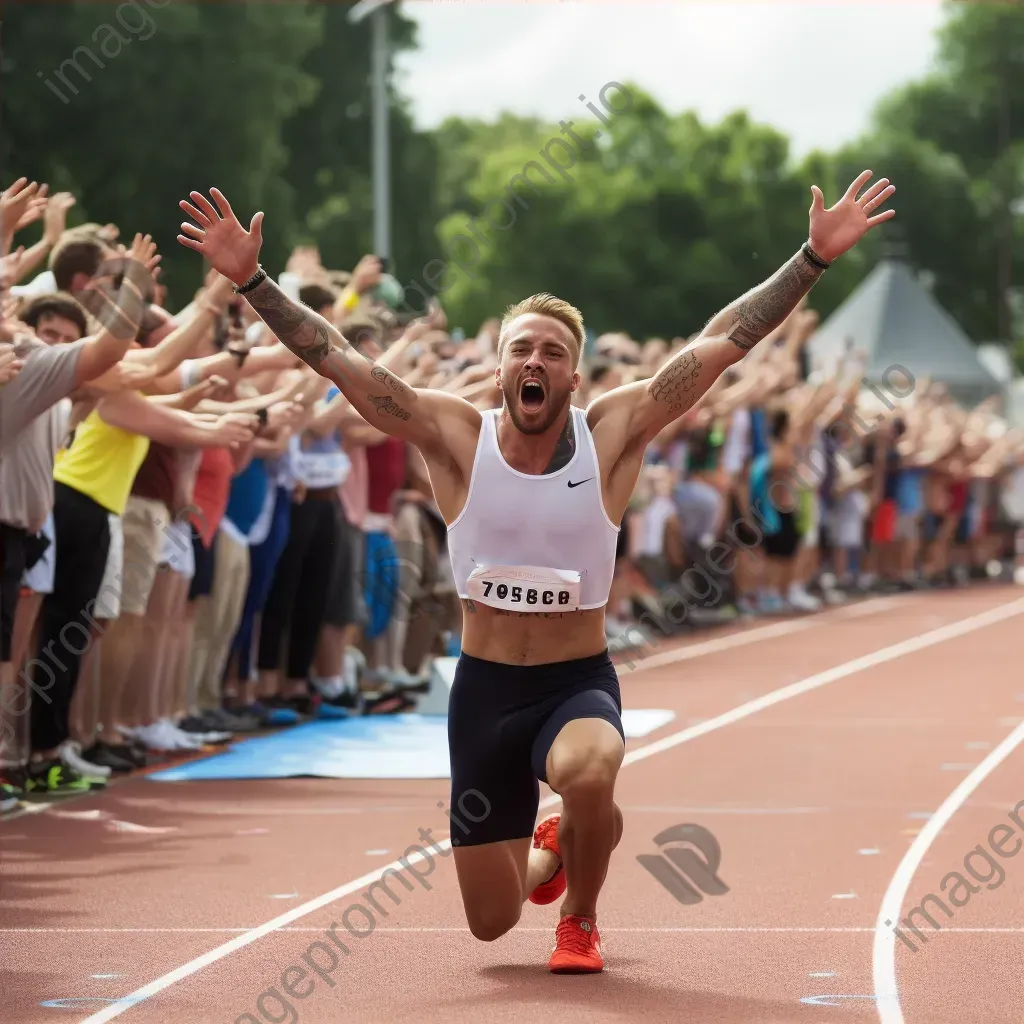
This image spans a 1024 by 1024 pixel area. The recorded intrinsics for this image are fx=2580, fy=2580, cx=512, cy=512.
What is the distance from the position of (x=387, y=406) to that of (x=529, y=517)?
24.1 inches

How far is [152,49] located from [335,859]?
96.2 feet

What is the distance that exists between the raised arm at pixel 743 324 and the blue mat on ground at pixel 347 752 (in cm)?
522

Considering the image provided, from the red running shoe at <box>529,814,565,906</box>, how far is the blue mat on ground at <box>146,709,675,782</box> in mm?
4621

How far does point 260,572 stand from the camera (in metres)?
15.5

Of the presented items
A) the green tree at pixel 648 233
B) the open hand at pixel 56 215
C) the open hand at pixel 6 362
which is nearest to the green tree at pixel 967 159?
the green tree at pixel 648 233

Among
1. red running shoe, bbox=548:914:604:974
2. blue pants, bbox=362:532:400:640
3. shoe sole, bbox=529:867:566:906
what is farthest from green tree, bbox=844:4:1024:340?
red running shoe, bbox=548:914:604:974

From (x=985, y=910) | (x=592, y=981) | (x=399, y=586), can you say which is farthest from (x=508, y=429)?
(x=399, y=586)

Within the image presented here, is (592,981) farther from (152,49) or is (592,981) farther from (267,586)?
(152,49)

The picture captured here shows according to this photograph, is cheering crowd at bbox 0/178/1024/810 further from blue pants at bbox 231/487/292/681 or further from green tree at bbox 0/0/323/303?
green tree at bbox 0/0/323/303

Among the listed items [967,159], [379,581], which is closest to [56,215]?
[379,581]

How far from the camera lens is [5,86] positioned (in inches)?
1489

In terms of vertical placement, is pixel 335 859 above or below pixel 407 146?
below

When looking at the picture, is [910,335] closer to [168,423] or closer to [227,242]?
[168,423]

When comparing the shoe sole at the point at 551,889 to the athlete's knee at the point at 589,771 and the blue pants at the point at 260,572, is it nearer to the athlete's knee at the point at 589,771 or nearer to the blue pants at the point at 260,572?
the athlete's knee at the point at 589,771
